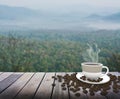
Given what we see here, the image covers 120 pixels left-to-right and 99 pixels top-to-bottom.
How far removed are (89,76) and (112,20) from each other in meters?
1.72

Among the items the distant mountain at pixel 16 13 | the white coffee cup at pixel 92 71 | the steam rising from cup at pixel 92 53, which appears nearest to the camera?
the white coffee cup at pixel 92 71

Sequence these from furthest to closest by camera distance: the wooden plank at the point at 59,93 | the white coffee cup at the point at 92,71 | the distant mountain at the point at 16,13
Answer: the distant mountain at the point at 16,13 < the white coffee cup at the point at 92,71 < the wooden plank at the point at 59,93

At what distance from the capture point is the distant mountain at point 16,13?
106 inches

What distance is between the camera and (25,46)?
102 inches

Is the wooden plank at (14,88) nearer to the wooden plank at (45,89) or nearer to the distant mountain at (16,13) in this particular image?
the wooden plank at (45,89)

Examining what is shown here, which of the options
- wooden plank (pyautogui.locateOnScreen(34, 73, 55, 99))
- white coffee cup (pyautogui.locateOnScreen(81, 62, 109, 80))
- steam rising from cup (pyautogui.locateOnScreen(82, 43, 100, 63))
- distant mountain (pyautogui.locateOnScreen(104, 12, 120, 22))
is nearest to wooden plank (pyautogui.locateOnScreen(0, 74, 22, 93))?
wooden plank (pyautogui.locateOnScreen(34, 73, 55, 99))

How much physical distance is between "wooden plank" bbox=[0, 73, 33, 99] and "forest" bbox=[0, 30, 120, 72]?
1.08 m

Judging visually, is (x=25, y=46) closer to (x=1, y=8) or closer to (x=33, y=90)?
(x=1, y=8)

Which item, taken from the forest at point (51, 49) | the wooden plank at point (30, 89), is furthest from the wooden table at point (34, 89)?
the forest at point (51, 49)

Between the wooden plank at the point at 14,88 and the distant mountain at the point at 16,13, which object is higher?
the distant mountain at the point at 16,13

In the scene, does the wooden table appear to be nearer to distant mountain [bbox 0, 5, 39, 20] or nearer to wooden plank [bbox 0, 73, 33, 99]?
wooden plank [bbox 0, 73, 33, 99]

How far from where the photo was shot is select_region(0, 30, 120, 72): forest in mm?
2500

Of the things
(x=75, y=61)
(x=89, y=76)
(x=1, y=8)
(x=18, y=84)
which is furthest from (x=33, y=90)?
(x=1, y=8)

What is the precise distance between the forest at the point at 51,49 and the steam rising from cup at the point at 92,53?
0.05 m
